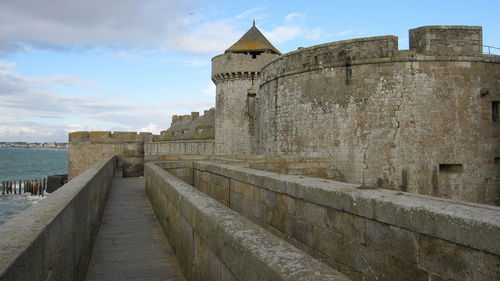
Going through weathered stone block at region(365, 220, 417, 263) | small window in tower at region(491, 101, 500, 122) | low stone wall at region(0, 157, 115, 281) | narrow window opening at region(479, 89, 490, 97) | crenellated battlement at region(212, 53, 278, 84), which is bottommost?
weathered stone block at region(365, 220, 417, 263)

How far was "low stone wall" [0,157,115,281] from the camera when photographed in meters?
1.98

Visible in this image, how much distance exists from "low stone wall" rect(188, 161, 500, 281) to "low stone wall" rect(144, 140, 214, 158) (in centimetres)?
2703

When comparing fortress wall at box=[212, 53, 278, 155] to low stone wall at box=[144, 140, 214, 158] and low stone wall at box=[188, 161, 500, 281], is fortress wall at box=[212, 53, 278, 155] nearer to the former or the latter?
low stone wall at box=[144, 140, 214, 158]

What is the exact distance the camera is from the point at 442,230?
329cm

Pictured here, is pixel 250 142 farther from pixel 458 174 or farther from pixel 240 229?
pixel 240 229

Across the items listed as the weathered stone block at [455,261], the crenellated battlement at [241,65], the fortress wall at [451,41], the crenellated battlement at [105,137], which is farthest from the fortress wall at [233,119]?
the weathered stone block at [455,261]

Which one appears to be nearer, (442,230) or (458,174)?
(442,230)

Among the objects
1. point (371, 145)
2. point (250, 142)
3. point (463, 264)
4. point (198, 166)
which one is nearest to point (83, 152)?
point (250, 142)

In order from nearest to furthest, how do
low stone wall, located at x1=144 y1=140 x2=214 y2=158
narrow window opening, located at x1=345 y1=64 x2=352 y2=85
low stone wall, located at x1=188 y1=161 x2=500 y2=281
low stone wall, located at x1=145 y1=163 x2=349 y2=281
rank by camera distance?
low stone wall, located at x1=145 y1=163 x2=349 y2=281 → low stone wall, located at x1=188 y1=161 x2=500 y2=281 → narrow window opening, located at x1=345 y1=64 x2=352 y2=85 → low stone wall, located at x1=144 y1=140 x2=214 y2=158

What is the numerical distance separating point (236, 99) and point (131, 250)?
79.9 ft

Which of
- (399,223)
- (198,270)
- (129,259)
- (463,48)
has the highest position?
(463,48)

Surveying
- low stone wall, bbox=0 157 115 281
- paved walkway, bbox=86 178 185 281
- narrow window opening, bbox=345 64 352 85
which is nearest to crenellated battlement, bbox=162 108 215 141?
narrow window opening, bbox=345 64 352 85

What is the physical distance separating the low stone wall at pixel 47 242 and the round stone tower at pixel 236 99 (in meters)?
24.3

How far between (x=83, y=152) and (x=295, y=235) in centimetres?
2097
